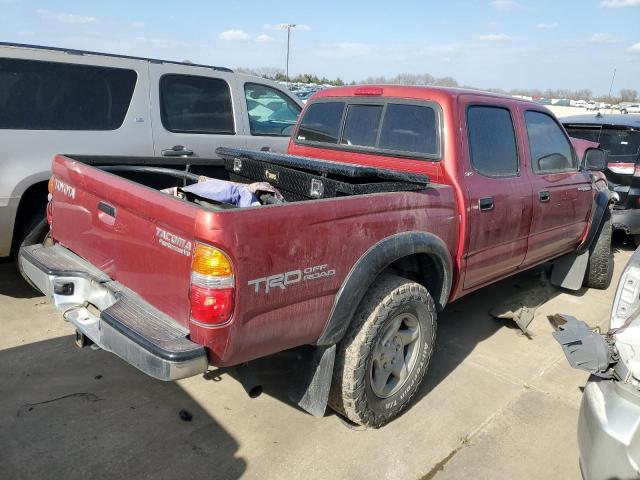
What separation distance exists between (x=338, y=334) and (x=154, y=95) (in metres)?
3.33

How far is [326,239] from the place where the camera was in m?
2.44

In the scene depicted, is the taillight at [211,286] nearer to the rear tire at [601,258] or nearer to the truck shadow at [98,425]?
the truck shadow at [98,425]

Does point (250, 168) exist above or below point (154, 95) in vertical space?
below

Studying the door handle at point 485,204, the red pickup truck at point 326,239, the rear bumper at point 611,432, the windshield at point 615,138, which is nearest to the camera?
the rear bumper at point 611,432

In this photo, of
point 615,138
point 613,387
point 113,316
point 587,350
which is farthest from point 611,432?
point 615,138

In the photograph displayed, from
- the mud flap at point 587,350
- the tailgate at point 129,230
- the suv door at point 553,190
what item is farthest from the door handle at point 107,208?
the suv door at point 553,190

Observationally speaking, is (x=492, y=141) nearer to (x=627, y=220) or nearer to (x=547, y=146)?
(x=547, y=146)

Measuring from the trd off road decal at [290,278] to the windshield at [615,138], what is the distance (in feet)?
18.2

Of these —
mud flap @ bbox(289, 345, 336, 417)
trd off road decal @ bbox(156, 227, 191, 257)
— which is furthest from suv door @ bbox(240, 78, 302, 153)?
trd off road decal @ bbox(156, 227, 191, 257)

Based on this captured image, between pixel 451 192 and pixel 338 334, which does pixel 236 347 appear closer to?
pixel 338 334

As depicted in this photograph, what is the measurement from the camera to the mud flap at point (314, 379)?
271 centimetres

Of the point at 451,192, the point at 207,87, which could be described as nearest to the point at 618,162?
the point at 451,192

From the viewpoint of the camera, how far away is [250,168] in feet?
12.4

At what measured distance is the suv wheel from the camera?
2.77m
